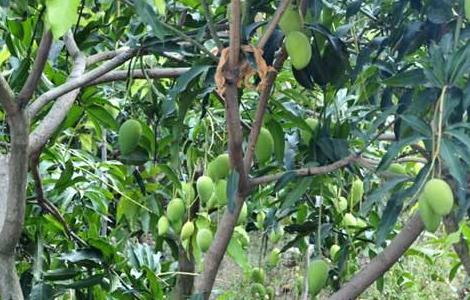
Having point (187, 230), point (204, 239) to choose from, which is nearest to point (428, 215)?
point (204, 239)

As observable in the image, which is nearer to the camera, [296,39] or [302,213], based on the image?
[296,39]

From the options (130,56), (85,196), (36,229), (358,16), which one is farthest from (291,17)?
(85,196)

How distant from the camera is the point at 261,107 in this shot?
102 cm

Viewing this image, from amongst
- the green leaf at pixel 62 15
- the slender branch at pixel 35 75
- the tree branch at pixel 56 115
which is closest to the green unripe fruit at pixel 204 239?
the tree branch at pixel 56 115

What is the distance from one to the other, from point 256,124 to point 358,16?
406mm

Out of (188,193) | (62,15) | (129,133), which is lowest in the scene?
(188,193)

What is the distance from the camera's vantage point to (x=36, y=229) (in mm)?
1458

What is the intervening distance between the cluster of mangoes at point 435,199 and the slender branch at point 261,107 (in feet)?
0.76

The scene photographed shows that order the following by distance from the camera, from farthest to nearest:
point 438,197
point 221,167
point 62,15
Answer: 1. point 221,167
2. point 438,197
3. point 62,15

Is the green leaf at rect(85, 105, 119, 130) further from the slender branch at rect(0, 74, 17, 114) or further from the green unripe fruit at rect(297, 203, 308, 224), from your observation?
the green unripe fruit at rect(297, 203, 308, 224)

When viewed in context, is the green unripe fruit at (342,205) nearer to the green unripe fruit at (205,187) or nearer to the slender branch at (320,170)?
the green unripe fruit at (205,187)

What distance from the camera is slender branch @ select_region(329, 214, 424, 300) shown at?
3.51ft

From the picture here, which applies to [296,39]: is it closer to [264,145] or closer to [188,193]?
[264,145]

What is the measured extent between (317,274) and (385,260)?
0.58 feet
